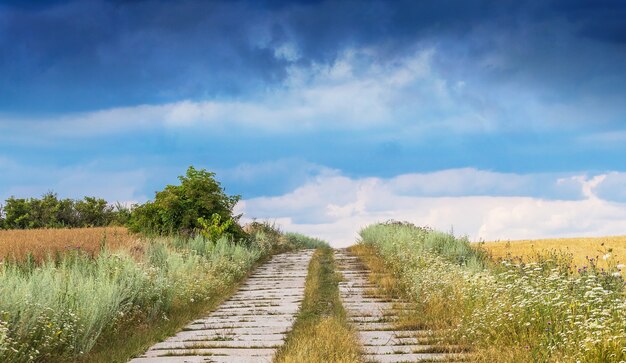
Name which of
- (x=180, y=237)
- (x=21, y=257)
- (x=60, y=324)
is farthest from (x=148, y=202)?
(x=60, y=324)

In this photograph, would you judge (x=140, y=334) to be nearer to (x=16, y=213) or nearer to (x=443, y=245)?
(x=443, y=245)

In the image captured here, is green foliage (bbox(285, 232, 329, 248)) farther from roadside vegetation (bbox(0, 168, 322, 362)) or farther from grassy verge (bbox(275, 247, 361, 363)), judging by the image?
grassy verge (bbox(275, 247, 361, 363))

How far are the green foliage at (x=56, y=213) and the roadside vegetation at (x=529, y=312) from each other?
24158 mm

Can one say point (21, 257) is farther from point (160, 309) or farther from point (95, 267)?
point (160, 309)

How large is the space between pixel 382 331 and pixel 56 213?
88.6 feet

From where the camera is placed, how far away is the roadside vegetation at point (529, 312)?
5.81m

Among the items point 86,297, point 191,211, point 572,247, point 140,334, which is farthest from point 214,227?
point 572,247

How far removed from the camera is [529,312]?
707 cm

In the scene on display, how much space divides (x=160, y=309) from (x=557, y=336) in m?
6.08

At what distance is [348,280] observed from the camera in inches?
531

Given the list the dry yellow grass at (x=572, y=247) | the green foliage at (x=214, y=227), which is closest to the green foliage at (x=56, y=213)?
the green foliage at (x=214, y=227)

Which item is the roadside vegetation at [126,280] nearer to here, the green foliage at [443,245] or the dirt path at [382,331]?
the dirt path at [382,331]

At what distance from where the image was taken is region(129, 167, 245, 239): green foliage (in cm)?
1798

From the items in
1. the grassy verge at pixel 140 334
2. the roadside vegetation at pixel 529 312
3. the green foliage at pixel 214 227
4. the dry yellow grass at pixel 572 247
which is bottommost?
the grassy verge at pixel 140 334
